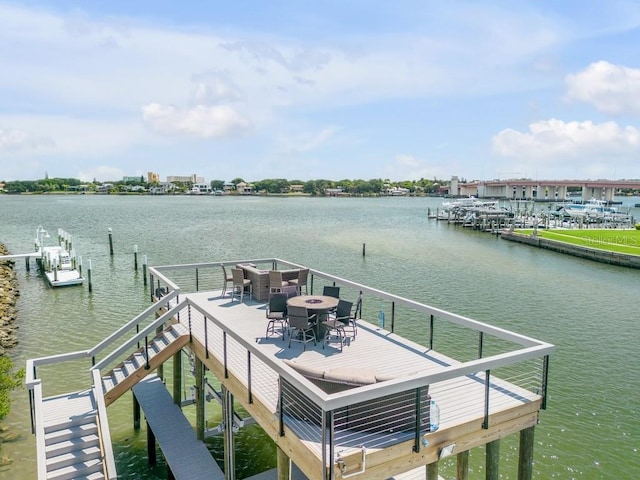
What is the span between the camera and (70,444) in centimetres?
799

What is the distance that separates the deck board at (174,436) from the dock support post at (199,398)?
0.17 meters

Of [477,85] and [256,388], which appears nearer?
[256,388]

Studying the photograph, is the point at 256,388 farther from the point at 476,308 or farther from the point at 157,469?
the point at 476,308

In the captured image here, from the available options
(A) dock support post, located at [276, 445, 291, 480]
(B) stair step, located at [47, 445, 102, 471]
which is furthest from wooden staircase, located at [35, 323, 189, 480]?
(A) dock support post, located at [276, 445, 291, 480]

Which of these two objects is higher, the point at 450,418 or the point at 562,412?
the point at 450,418

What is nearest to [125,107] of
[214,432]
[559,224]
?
[214,432]

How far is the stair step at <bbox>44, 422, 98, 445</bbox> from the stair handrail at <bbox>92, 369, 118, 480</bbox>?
0.51ft

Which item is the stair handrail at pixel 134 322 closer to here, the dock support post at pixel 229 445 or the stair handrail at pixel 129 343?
the stair handrail at pixel 129 343

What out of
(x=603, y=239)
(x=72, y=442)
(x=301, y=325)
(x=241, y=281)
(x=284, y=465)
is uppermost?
(x=241, y=281)

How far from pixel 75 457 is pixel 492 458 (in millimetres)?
6802

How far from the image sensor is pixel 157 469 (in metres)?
10.6

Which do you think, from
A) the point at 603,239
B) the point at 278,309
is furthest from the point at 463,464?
the point at 603,239

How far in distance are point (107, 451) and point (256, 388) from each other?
8.57 feet

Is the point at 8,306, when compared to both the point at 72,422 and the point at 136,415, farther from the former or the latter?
the point at 72,422
